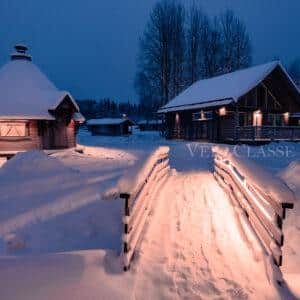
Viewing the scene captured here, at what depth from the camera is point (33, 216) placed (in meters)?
6.87

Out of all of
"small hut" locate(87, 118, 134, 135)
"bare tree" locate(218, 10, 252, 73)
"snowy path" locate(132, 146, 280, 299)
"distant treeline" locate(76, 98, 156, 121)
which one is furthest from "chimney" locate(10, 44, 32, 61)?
"distant treeline" locate(76, 98, 156, 121)

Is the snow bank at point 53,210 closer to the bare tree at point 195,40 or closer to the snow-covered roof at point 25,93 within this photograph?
the snow-covered roof at point 25,93

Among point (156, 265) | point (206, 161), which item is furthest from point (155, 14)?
point (156, 265)

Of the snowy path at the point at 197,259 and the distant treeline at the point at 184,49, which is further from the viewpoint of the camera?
the distant treeline at the point at 184,49

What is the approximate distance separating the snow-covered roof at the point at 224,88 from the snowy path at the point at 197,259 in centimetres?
1811

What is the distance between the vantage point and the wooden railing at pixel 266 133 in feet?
77.7

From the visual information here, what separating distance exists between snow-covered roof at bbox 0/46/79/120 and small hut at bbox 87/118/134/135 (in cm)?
3105

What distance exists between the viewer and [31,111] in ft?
59.1

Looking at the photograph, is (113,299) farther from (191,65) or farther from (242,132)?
(191,65)

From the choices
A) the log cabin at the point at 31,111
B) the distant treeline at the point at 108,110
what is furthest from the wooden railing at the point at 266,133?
the distant treeline at the point at 108,110

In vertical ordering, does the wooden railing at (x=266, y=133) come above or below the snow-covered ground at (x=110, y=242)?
above

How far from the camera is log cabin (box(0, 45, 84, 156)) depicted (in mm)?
17812

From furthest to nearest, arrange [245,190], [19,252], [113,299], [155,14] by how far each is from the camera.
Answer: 1. [155,14]
2. [245,190]
3. [19,252]
4. [113,299]

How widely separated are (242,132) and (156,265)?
69.6 ft
